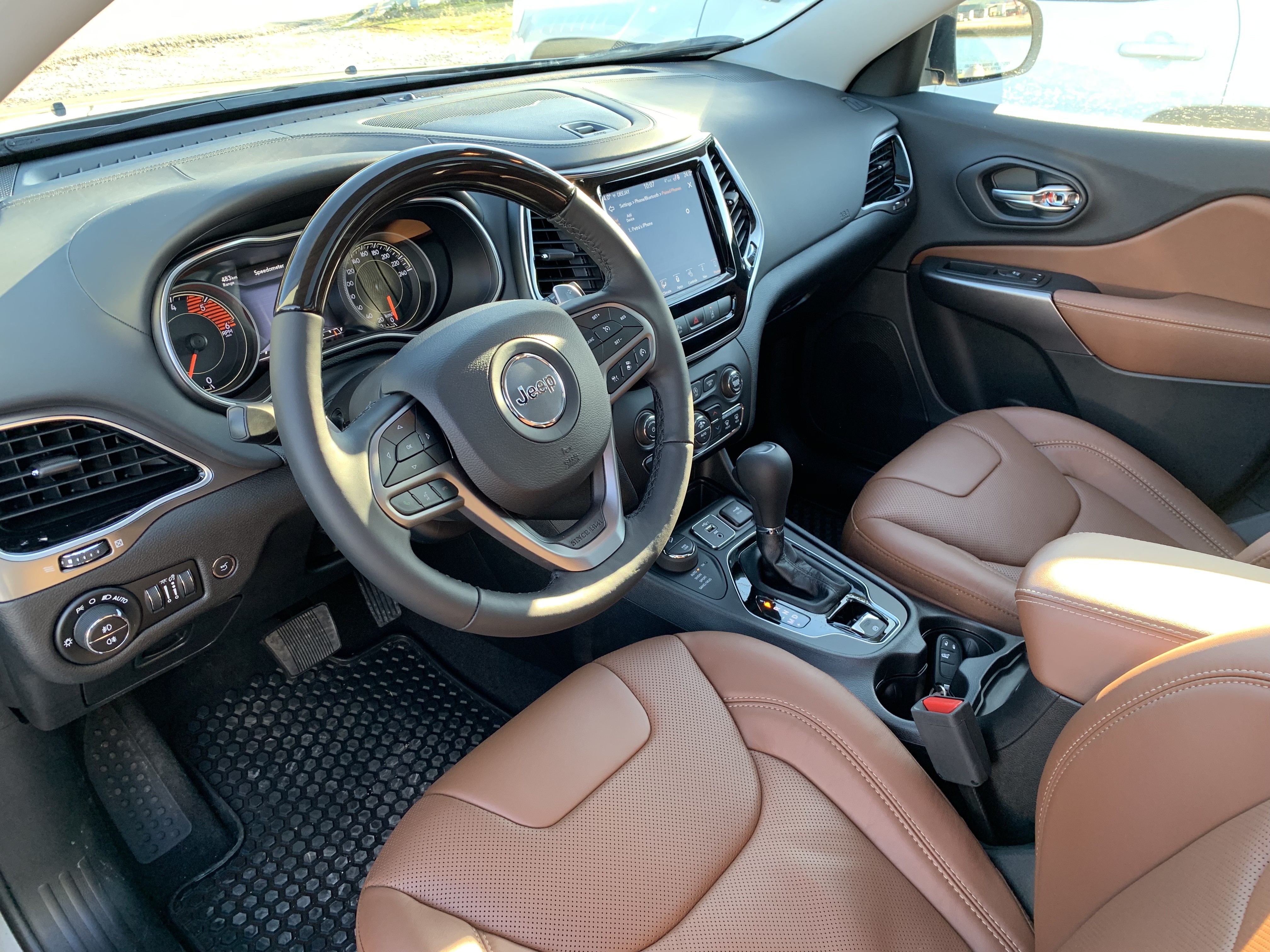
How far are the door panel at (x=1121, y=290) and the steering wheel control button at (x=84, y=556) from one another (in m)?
1.87

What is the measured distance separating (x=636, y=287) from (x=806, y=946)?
31.1 inches

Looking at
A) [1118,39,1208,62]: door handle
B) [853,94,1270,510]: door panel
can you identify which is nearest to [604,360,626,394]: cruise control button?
[853,94,1270,510]: door panel

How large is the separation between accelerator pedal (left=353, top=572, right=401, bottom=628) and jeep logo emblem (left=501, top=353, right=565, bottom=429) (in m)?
0.96

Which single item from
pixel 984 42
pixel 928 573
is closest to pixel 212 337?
pixel 928 573

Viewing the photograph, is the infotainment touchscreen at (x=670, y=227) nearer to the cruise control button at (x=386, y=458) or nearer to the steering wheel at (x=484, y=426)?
the steering wheel at (x=484, y=426)

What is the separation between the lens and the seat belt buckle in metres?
1.26

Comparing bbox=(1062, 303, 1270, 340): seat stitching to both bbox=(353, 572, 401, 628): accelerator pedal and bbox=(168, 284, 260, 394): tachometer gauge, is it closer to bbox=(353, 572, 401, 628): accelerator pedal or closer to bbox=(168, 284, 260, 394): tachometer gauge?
bbox=(353, 572, 401, 628): accelerator pedal

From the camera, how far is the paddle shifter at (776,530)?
1572 millimetres

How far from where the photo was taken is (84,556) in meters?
1.03

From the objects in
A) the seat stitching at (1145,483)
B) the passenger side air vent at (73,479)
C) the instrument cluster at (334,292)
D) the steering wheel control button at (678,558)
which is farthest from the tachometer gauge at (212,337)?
the seat stitching at (1145,483)

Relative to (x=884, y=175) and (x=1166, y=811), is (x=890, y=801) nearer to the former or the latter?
(x=1166, y=811)

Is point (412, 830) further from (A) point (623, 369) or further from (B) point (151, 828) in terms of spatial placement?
(B) point (151, 828)

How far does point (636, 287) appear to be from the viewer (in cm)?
126

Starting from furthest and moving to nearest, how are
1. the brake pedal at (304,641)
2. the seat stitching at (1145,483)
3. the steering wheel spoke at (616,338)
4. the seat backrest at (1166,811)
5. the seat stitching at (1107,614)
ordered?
the brake pedal at (304,641), the seat stitching at (1145,483), the steering wheel spoke at (616,338), the seat stitching at (1107,614), the seat backrest at (1166,811)
